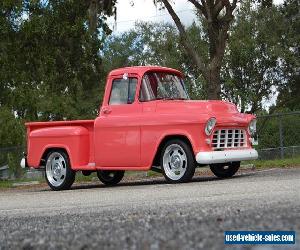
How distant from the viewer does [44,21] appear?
63.4 ft

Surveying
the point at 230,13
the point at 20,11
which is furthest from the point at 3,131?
the point at 230,13

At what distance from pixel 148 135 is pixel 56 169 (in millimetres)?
2642

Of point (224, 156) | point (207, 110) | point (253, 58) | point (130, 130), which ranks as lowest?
point (224, 156)

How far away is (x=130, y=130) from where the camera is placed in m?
11.9

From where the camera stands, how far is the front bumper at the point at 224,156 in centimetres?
1071

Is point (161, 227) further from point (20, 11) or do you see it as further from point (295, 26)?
point (295, 26)

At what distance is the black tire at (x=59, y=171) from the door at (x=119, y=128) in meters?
0.78

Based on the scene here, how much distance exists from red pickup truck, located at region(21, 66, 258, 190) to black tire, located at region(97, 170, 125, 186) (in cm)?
46

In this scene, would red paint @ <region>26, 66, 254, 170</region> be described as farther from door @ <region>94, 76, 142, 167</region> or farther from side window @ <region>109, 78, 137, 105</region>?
side window @ <region>109, 78, 137, 105</region>

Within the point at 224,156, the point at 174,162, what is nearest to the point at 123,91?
the point at 174,162

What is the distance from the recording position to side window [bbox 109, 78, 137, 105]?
12.2 meters

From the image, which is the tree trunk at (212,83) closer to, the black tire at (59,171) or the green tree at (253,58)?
the black tire at (59,171)

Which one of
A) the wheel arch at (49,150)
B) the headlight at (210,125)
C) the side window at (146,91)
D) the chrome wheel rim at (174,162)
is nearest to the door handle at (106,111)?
the side window at (146,91)

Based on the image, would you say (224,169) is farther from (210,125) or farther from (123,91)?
(123,91)
